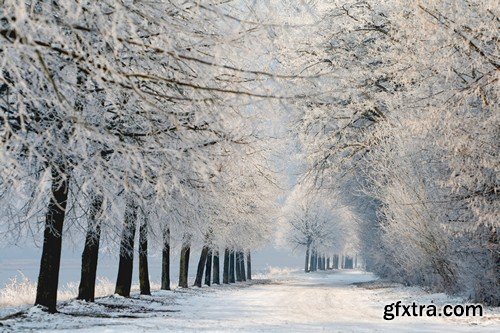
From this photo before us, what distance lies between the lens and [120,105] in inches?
272

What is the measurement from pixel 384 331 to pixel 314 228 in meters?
60.5

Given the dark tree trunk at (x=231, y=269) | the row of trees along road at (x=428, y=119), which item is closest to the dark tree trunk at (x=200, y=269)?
the dark tree trunk at (x=231, y=269)

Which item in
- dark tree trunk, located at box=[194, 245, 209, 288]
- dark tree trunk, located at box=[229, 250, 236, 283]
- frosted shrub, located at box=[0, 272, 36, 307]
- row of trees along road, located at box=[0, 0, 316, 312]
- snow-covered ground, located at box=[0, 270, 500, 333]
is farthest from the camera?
dark tree trunk, located at box=[229, 250, 236, 283]

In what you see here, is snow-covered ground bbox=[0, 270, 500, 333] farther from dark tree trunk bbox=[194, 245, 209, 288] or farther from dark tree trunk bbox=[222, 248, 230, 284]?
dark tree trunk bbox=[222, 248, 230, 284]

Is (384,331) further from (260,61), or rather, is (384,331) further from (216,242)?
(216,242)

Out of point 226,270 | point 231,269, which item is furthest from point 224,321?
point 231,269

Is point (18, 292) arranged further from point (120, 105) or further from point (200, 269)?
point (120, 105)

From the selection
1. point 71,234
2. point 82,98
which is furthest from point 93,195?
point 82,98

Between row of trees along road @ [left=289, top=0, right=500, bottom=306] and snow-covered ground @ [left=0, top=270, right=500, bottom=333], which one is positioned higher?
row of trees along road @ [left=289, top=0, right=500, bottom=306]

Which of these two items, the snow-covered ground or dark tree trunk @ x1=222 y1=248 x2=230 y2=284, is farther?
dark tree trunk @ x1=222 y1=248 x2=230 y2=284

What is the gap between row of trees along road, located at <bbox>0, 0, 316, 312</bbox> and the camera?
4809 millimetres

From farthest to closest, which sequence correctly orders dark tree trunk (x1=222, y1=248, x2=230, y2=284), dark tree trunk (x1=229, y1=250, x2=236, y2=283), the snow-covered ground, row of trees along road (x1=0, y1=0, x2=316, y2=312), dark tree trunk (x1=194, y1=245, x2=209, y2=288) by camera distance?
dark tree trunk (x1=229, y1=250, x2=236, y2=283) → dark tree trunk (x1=222, y1=248, x2=230, y2=284) → dark tree trunk (x1=194, y1=245, x2=209, y2=288) → the snow-covered ground → row of trees along road (x1=0, y1=0, x2=316, y2=312)

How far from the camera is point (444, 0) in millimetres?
10672

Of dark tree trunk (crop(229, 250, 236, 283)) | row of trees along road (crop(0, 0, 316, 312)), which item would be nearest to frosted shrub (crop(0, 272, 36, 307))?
row of trees along road (crop(0, 0, 316, 312))
